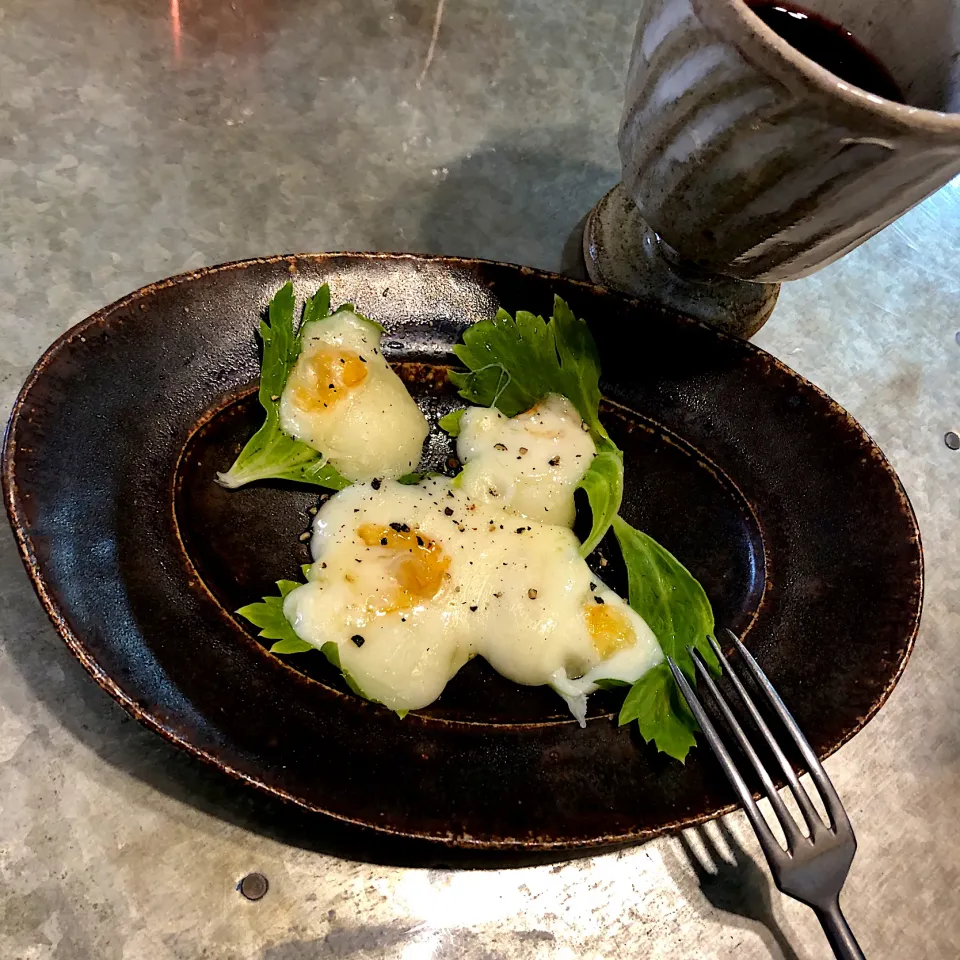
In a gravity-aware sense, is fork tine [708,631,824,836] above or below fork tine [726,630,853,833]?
below

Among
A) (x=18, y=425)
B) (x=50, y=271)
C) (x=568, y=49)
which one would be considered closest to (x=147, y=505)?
(x=18, y=425)

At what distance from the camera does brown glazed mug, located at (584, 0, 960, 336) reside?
0.95 metres

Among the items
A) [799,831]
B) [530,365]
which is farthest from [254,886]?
[530,365]

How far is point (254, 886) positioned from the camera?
1030 millimetres

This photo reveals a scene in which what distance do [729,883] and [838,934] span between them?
219mm

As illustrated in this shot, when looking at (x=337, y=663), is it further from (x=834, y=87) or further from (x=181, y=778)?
(x=834, y=87)

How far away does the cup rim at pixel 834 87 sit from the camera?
0.93 metres

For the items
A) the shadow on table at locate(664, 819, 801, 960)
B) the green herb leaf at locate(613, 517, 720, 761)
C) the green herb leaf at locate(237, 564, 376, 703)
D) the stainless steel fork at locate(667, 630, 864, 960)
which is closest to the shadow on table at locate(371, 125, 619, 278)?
the green herb leaf at locate(613, 517, 720, 761)

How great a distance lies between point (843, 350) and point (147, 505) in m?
1.37

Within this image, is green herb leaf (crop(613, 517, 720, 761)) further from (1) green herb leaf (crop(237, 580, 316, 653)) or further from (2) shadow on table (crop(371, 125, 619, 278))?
(2) shadow on table (crop(371, 125, 619, 278))

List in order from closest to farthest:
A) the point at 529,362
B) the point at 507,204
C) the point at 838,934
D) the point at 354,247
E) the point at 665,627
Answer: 1. the point at 838,934
2. the point at 665,627
3. the point at 529,362
4. the point at 354,247
5. the point at 507,204

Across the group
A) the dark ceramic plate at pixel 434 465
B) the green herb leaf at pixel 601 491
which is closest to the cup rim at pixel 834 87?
the dark ceramic plate at pixel 434 465

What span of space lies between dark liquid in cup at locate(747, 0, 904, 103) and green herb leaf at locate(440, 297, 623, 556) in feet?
1.60

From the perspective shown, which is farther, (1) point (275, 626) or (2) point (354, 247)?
(2) point (354, 247)
